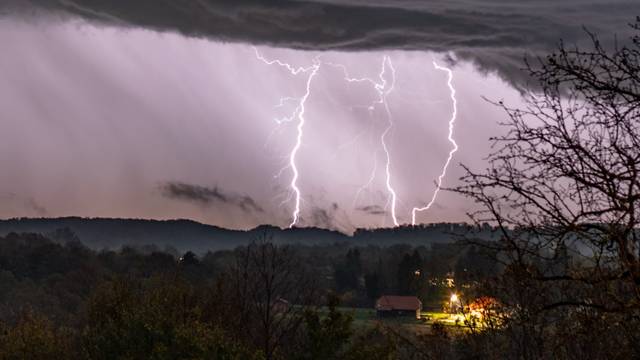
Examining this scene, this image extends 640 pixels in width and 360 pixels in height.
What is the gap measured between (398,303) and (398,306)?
1.51 meters

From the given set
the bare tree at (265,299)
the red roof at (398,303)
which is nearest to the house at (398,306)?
the red roof at (398,303)

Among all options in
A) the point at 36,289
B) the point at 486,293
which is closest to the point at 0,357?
the point at 486,293

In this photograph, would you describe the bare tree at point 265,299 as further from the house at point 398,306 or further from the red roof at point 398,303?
the red roof at point 398,303

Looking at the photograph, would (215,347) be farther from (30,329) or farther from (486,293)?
(30,329)

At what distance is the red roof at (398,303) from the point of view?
81.4 metres

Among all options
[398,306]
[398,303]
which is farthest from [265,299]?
[398,303]

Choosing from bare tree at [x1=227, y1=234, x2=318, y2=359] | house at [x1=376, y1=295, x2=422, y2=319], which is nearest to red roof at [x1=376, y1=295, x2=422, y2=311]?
house at [x1=376, y1=295, x2=422, y2=319]

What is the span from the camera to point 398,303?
84.3m

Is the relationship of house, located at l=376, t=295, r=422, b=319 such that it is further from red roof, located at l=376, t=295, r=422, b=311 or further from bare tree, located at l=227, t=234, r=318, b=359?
bare tree, located at l=227, t=234, r=318, b=359

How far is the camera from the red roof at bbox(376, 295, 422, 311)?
81.4 metres

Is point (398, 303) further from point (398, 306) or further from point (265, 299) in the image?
point (265, 299)

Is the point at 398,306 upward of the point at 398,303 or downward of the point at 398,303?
downward

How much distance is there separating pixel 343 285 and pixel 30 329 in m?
70.1

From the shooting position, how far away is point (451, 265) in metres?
80.2
